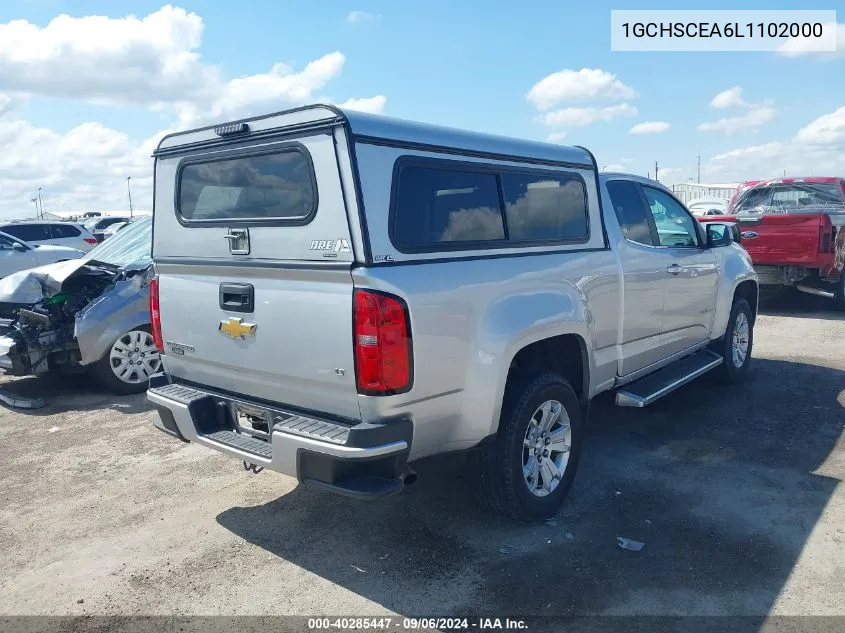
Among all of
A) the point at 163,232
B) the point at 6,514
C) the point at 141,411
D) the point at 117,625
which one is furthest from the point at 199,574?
the point at 141,411

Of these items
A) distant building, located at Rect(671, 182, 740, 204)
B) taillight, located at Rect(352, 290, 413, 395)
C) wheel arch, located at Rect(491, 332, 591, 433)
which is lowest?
wheel arch, located at Rect(491, 332, 591, 433)

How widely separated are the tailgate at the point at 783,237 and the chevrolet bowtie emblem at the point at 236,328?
871 centimetres

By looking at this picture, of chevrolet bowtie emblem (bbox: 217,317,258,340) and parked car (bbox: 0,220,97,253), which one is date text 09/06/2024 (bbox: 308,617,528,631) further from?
parked car (bbox: 0,220,97,253)

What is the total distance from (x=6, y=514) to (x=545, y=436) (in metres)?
3.41

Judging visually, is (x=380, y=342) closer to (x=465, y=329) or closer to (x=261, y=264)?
(x=465, y=329)

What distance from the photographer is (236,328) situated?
3.65 metres

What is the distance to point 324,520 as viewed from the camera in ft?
13.6

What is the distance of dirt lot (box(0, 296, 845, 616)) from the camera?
3324 mm

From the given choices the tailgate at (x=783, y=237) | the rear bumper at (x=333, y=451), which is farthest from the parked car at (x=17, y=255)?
the tailgate at (x=783, y=237)

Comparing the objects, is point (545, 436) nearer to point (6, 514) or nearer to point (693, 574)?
point (693, 574)

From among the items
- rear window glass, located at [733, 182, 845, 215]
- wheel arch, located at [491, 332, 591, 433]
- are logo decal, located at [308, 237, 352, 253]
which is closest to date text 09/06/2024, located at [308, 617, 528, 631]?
wheel arch, located at [491, 332, 591, 433]

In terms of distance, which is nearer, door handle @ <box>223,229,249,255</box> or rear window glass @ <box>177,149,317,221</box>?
rear window glass @ <box>177,149,317,221</box>

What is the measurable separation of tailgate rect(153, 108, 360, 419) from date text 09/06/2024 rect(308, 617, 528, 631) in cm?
94

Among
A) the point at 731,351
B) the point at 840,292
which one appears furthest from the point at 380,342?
the point at 840,292
